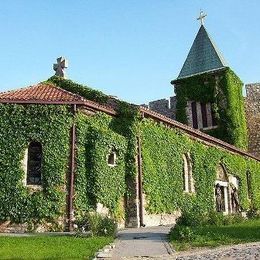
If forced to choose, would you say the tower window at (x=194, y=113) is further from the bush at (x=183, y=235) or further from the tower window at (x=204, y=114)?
the bush at (x=183, y=235)

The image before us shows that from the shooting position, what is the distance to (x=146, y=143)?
21625 millimetres

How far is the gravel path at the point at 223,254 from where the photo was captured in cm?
995


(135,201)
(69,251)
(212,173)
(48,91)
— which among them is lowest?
(69,251)

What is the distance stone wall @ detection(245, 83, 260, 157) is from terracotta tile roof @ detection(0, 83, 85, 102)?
68.2 ft

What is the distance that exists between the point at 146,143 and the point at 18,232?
302 inches

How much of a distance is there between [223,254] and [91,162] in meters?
9.09

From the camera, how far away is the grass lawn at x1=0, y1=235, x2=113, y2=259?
10523mm

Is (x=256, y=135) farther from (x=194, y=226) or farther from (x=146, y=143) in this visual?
(x=194, y=226)

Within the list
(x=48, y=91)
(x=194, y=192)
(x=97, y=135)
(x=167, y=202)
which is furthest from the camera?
(x=194, y=192)

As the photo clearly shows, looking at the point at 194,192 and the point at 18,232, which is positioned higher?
the point at 194,192

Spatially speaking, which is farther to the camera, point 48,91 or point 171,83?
point 171,83

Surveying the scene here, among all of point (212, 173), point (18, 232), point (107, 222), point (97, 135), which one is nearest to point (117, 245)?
point (107, 222)

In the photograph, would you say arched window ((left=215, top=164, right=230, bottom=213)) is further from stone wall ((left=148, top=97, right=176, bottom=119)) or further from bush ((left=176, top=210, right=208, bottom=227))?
bush ((left=176, top=210, right=208, bottom=227))

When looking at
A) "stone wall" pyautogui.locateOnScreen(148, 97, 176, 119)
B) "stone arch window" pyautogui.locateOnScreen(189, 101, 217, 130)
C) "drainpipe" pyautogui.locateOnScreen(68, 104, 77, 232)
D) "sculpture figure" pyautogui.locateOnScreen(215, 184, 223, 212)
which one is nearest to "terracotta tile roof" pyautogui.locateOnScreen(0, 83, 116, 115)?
"drainpipe" pyautogui.locateOnScreen(68, 104, 77, 232)
